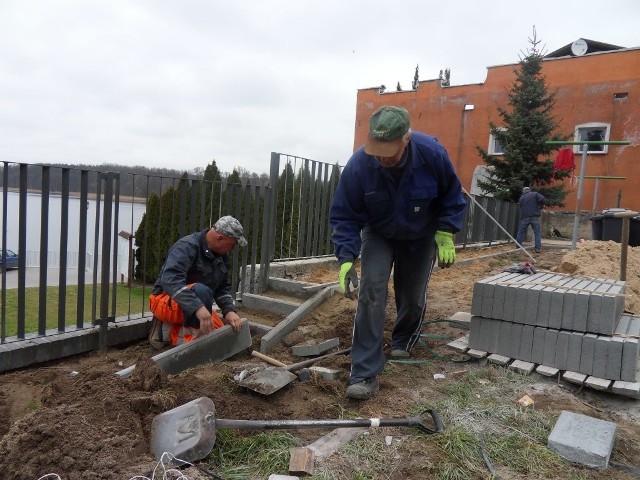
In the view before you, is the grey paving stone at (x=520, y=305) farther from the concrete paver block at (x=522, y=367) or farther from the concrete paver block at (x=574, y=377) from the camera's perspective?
the concrete paver block at (x=574, y=377)

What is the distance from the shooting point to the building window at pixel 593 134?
61.7 feet

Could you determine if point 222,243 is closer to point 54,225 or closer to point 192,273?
point 192,273

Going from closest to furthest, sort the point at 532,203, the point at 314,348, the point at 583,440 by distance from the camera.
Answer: the point at 583,440
the point at 314,348
the point at 532,203

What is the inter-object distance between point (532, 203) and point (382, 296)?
1011cm

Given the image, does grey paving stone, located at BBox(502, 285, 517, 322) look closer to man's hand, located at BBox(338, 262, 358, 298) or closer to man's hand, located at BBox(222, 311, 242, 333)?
man's hand, located at BBox(338, 262, 358, 298)

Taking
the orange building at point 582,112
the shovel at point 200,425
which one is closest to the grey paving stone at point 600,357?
the shovel at point 200,425

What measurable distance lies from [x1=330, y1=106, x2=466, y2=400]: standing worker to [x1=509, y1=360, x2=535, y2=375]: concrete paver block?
865 millimetres

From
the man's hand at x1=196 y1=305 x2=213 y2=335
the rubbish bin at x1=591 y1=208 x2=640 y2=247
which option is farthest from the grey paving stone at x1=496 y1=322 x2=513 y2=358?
the rubbish bin at x1=591 y1=208 x2=640 y2=247

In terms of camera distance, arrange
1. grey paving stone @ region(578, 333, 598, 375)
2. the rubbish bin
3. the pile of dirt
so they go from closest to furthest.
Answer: grey paving stone @ region(578, 333, 598, 375), the pile of dirt, the rubbish bin

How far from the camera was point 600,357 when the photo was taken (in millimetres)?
3168

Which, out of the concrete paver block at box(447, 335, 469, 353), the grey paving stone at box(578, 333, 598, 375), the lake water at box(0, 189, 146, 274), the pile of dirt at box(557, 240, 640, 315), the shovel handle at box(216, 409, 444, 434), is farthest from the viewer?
the pile of dirt at box(557, 240, 640, 315)

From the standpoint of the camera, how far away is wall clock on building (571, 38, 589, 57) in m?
21.6

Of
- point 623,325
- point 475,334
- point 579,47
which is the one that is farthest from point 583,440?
point 579,47

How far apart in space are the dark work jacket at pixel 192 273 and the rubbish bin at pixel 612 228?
8.56 metres
